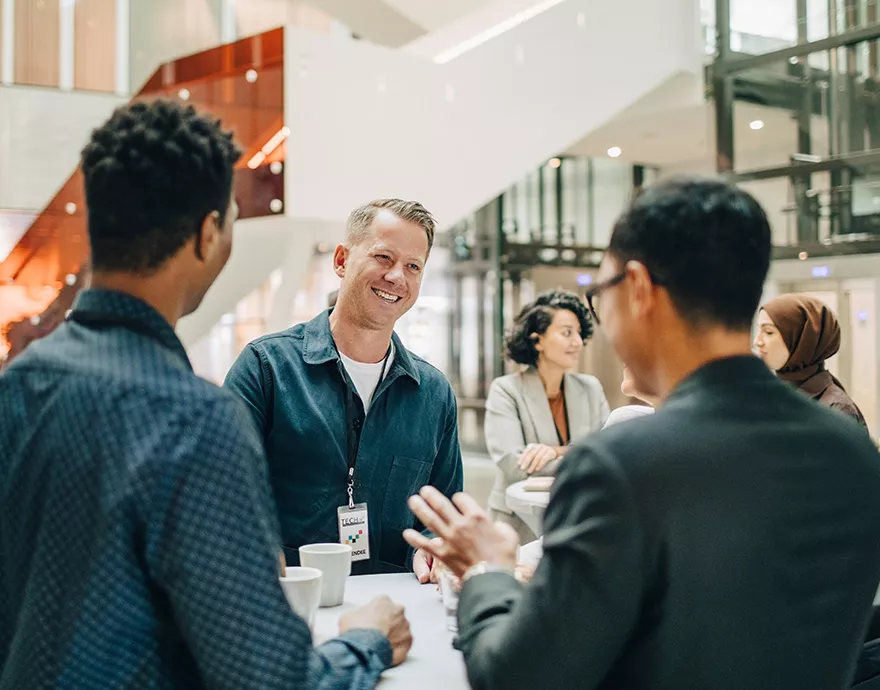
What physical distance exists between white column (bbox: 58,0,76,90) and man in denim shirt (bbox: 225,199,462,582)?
26.1 ft

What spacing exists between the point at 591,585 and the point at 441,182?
6289mm

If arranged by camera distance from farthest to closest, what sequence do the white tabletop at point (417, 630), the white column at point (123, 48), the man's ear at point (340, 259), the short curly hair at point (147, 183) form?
1. the white column at point (123, 48)
2. the man's ear at point (340, 259)
3. the white tabletop at point (417, 630)
4. the short curly hair at point (147, 183)

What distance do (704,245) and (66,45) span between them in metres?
9.95

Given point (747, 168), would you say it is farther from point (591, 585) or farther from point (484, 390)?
point (591, 585)

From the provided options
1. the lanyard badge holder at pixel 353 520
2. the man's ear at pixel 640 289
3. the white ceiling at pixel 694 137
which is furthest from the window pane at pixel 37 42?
the man's ear at pixel 640 289

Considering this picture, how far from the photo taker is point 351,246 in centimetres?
246

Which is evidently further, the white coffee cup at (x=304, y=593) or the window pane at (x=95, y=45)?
the window pane at (x=95, y=45)

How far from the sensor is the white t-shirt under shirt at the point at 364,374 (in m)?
2.29

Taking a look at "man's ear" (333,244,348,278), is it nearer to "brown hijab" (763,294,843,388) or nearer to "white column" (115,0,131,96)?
"brown hijab" (763,294,843,388)

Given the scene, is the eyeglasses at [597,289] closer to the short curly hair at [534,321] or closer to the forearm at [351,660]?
the forearm at [351,660]

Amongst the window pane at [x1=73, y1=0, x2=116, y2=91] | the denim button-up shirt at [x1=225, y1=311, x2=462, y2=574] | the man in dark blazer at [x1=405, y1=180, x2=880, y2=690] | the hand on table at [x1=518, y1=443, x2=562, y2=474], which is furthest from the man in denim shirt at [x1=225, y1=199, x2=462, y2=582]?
the window pane at [x1=73, y1=0, x2=116, y2=91]

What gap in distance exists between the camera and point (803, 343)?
11.5 feet

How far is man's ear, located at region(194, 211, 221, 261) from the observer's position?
1068 mm

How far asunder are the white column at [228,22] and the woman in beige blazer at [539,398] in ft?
26.9
